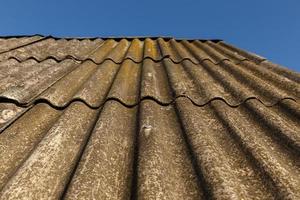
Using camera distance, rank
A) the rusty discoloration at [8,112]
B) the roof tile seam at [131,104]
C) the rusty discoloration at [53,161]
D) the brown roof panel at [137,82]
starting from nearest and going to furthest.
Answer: the rusty discoloration at [53,161]
the rusty discoloration at [8,112]
the roof tile seam at [131,104]
the brown roof panel at [137,82]

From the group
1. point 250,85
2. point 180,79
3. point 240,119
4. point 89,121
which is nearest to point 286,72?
point 250,85

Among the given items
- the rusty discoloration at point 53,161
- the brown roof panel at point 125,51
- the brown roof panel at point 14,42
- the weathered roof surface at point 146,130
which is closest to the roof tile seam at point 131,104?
the weathered roof surface at point 146,130

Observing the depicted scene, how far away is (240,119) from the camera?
6.30ft

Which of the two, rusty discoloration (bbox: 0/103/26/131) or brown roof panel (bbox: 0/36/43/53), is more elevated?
brown roof panel (bbox: 0/36/43/53)

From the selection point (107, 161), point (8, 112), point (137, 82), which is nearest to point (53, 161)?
point (107, 161)

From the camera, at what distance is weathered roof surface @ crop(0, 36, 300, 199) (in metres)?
1.26

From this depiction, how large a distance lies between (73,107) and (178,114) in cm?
61

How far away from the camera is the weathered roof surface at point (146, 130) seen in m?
1.26

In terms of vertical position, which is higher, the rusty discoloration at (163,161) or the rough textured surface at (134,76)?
the rough textured surface at (134,76)

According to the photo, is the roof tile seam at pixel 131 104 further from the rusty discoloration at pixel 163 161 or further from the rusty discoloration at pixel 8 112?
the rusty discoloration at pixel 163 161

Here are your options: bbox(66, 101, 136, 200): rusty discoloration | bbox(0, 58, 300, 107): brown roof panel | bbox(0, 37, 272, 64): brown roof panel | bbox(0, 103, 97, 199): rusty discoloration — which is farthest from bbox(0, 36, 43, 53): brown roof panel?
bbox(66, 101, 136, 200): rusty discoloration

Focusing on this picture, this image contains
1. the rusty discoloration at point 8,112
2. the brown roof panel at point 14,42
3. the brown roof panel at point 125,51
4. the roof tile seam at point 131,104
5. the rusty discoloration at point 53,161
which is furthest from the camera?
the brown roof panel at point 14,42

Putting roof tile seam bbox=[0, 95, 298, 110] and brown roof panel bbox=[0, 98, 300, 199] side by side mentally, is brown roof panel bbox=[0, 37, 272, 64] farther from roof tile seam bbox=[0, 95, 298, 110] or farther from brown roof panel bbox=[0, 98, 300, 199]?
brown roof panel bbox=[0, 98, 300, 199]

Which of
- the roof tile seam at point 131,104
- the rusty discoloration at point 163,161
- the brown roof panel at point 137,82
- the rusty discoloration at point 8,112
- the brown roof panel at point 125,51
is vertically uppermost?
the brown roof panel at point 125,51
